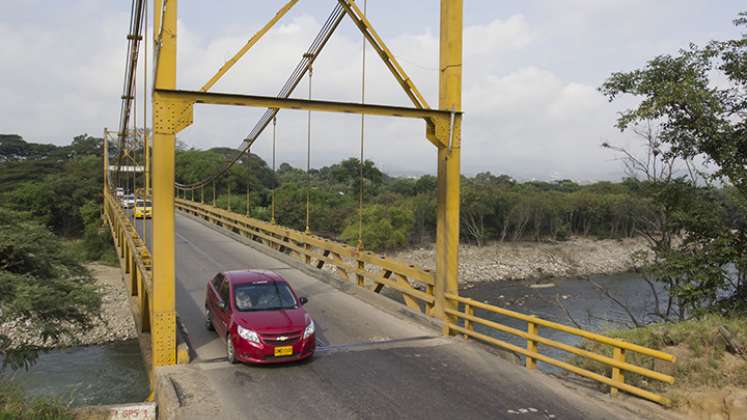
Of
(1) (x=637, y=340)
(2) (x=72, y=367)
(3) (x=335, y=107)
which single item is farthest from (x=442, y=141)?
(2) (x=72, y=367)

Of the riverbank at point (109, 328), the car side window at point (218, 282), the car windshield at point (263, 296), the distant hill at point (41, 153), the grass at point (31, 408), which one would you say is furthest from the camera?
the distant hill at point (41, 153)

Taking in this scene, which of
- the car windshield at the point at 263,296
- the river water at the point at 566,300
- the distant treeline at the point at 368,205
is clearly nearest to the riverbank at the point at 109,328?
the car windshield at the point at 263,296

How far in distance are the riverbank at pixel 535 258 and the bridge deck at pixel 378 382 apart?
4534 cm

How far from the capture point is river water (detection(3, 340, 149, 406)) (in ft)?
72.1

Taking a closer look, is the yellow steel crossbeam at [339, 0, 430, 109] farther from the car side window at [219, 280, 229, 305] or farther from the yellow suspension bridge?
the car side window at [219, 280, 229, 305]

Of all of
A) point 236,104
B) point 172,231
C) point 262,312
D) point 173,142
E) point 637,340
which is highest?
point 236,104

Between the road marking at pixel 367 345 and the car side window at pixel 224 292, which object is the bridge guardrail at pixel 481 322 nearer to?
the road marking at pixel 367 345

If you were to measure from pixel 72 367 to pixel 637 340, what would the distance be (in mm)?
23130

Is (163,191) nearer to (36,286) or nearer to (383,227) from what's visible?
(36,286)

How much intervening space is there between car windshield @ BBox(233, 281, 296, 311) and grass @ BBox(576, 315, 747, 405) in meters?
5.98

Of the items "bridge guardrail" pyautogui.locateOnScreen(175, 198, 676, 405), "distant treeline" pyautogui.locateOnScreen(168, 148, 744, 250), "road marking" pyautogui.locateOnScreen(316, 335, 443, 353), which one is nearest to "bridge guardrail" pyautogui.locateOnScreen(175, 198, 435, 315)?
"bridge guardrail" pyautogui.locateOnScreen(175, 198, 676, 405)

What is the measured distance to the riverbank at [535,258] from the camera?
203 feet

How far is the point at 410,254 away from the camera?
6962cm

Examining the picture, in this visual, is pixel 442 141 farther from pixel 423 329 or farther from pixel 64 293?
pixel 64 293
